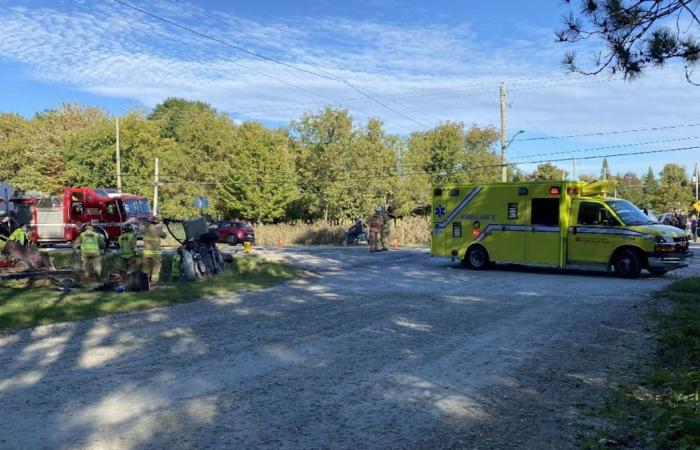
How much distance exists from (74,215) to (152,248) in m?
15.2

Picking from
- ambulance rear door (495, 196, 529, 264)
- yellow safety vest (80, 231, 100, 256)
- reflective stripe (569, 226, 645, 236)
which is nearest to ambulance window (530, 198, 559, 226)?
ambulance rear door (495, 196, 529, 264)

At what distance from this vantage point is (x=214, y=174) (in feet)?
200

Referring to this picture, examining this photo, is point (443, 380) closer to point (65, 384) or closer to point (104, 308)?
point (65, 384)

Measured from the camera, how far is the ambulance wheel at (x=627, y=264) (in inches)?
620

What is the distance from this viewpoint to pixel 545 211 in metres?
17.0

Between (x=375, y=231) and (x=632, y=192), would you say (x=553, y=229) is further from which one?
(x=632, y=192)

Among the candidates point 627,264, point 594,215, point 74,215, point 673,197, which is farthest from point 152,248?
point 673,197

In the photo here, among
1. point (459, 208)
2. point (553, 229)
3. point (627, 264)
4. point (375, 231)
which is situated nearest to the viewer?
point (627, 264)

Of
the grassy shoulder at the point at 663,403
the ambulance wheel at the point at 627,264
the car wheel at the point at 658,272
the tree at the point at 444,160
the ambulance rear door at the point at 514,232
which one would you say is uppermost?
the tree at the point at 444,160

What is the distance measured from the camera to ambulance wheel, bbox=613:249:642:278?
15758 mm

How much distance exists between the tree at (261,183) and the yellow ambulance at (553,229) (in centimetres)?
3407

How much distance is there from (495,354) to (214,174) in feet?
184

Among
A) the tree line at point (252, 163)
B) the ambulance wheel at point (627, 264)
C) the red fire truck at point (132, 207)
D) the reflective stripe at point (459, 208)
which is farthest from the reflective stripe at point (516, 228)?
the tree line at point (252, 163)

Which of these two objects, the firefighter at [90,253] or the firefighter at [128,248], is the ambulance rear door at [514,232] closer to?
the firefighter at [128,248]
